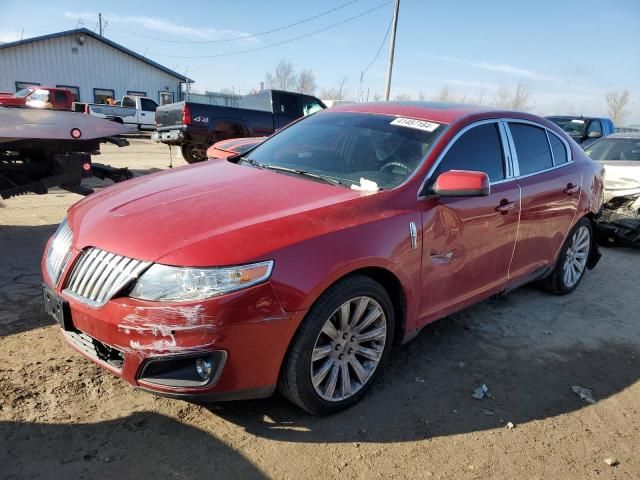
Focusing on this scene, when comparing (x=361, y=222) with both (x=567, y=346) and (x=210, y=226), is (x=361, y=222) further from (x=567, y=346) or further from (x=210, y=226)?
(x=567, y=346)

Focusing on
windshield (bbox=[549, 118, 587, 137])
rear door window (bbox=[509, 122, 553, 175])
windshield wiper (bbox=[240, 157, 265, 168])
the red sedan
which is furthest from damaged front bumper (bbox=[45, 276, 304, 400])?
windshield (bbox=[549, 118, 587, 137])

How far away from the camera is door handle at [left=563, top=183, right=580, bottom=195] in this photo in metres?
4.51

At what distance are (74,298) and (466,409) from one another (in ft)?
7.62

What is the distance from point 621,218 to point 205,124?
7.68m

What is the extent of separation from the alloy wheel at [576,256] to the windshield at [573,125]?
9757 millimetres

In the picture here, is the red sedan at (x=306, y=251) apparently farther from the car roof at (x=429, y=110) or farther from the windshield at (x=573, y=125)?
the windshield at (x=573, y=125)

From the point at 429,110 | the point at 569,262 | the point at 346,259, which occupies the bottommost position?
the point at 569,262

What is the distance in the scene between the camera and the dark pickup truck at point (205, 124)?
1027 centimetres

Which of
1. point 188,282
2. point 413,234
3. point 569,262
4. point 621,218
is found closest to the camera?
point 188,282

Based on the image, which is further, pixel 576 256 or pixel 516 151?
pixel 576 256

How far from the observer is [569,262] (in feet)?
16.5

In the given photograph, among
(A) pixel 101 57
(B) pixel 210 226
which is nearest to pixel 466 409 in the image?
(B) pixel 210 226

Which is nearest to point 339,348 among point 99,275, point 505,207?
point 99,275

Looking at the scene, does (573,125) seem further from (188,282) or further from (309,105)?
(188,282)
